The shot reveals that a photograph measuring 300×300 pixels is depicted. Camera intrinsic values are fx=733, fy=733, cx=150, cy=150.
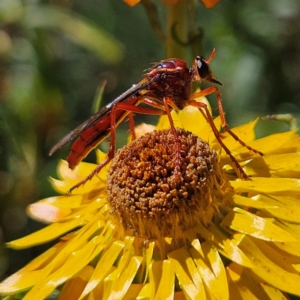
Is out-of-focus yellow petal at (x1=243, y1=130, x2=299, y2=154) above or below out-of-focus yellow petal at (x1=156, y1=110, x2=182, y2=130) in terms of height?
below

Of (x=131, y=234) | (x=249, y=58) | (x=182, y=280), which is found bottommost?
(x=182, y=280)

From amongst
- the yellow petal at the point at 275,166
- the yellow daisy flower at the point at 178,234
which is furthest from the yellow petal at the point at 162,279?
the yellow petal at the point at 275,166

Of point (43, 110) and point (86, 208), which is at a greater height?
point (43, 110)

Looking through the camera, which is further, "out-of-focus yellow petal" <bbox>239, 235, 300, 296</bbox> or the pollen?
the pollen

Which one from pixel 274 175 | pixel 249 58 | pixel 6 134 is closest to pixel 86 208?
pixel 6 134

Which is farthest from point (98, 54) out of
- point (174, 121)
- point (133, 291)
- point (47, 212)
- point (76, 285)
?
point (133, 291)

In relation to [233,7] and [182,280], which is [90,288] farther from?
[233,7]

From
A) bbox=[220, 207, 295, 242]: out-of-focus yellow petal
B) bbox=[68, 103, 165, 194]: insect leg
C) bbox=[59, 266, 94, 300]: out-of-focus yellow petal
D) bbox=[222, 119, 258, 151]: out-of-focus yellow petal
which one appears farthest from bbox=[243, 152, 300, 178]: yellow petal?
bbox=[59, 266, 94, 300]: out-of-focus yellow petal

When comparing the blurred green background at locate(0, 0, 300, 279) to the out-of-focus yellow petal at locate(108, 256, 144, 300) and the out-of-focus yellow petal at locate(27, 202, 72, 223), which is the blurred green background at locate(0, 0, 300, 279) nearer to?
the out-of-focus yellow petal at locate(27, 202, 72, 223)
